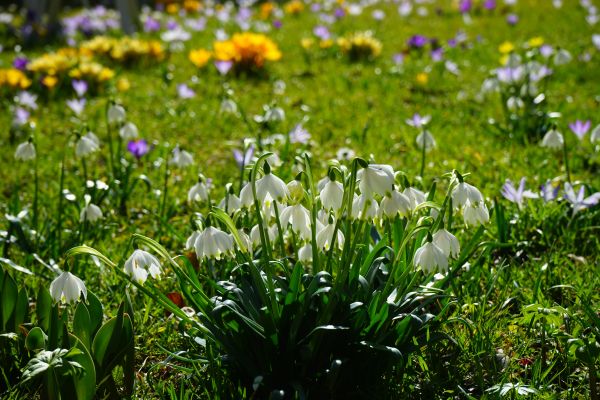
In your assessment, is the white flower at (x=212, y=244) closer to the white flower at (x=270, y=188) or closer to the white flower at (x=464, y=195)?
the white flower at (x=270, y=188)

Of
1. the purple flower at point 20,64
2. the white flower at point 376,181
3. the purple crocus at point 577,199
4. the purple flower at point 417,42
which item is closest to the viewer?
the white flower at point 376,181

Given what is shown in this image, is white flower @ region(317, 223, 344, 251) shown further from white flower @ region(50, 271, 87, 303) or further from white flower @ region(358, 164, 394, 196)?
white flower @ region(50, 271, 87, 303)

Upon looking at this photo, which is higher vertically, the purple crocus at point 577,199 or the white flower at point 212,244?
the white flower at point 212,244

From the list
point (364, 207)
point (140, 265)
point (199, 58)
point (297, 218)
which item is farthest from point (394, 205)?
point (199, 58)

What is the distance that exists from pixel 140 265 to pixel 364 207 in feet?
2.23

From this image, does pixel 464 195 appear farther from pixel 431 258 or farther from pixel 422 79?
pixel 422 79

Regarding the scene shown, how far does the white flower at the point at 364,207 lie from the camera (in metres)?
1.63

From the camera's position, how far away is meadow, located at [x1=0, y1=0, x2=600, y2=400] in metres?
1.83

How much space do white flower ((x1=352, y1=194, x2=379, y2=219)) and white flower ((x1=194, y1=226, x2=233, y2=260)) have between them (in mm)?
362

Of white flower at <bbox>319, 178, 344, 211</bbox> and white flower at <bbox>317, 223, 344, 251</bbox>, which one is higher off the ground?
white flower at <bbox>319, 178, 344, 211</bbox>

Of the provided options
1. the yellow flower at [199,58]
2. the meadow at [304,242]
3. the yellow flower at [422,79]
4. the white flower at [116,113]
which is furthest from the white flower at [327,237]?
the yellow flower at [199,58]

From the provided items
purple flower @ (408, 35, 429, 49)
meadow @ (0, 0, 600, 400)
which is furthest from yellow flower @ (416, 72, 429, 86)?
purple flower @ (408, 35, 429, 49)

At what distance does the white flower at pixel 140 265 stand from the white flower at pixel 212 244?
0.18 metres

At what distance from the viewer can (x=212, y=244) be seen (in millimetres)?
1783
